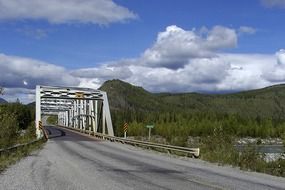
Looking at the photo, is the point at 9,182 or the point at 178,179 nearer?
the point at 9,182

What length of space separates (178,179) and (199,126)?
129 metres

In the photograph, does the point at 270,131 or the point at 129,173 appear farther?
the point at 270,131

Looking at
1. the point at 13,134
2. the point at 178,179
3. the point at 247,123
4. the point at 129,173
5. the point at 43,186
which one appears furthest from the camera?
the point at 247,123

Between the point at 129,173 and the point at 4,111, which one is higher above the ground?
the point at 4,111

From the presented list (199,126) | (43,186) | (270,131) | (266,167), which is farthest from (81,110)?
(43,186)

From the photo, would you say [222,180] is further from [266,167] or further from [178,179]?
[266,167]

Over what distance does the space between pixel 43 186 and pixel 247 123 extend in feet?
496

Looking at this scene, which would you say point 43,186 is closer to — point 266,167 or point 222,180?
point 222,180

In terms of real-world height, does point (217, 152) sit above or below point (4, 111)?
below

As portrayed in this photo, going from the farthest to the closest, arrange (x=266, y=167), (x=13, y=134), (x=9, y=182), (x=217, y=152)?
(x=13, y=134) < (x=217, y=152) < (x=266, y=167) < (x=9, y=182)

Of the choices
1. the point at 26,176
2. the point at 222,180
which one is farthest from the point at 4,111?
the point at 222,180

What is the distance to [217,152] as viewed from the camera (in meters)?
25.3

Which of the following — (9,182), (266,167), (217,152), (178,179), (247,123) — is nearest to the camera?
(9,182)

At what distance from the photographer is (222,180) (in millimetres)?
14836
